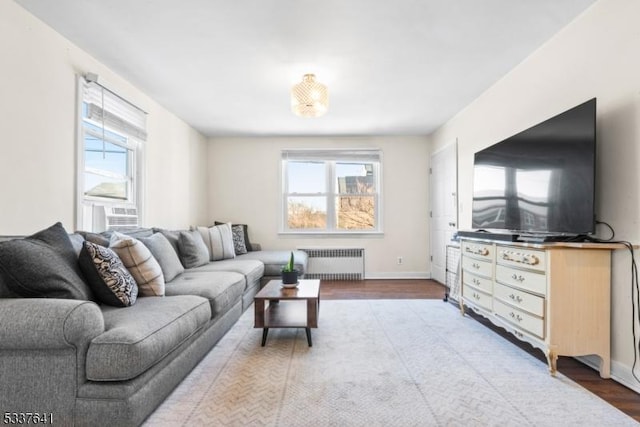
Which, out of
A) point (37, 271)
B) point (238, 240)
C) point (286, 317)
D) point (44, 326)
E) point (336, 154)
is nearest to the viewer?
point (44, 326)

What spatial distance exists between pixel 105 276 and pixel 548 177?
9.72 ft

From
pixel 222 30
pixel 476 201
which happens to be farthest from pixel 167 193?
pixel 476 201

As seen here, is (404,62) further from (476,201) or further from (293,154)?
(293,154)

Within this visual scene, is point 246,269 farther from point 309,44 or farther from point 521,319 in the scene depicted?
point 521,319

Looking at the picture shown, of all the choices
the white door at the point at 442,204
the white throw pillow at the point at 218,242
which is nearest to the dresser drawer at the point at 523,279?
the white door at the point at 442,204

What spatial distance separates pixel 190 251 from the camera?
3.79 meters

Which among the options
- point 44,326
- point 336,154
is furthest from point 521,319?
point 336,154

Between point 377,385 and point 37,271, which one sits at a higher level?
point 37,271

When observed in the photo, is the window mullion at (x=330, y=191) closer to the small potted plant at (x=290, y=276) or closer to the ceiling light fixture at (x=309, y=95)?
the ceiling light fixture at (x=309, y=95)

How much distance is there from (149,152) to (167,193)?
0.62 meters

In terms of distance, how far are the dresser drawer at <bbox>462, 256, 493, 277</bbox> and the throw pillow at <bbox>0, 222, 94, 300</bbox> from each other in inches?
112

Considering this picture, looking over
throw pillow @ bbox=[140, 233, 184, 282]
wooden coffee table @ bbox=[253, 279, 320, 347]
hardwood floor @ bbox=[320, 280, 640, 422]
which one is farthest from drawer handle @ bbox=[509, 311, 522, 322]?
throw pillow @ bbox=[140, 233, 184, 282]

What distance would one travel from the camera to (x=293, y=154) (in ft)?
19.1

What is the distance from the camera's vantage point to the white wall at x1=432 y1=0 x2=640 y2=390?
2039 mm
